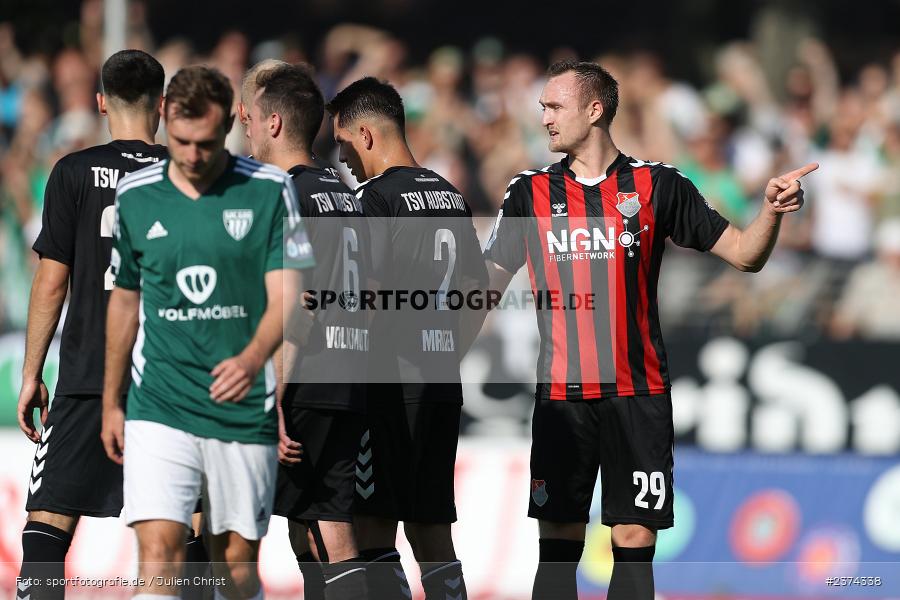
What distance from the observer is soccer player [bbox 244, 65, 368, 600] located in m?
6.06

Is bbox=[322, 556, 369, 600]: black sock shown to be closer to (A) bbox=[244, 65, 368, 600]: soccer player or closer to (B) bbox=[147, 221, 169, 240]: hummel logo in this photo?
(A) bbox=[244, 65, 368, 600]: soccer player

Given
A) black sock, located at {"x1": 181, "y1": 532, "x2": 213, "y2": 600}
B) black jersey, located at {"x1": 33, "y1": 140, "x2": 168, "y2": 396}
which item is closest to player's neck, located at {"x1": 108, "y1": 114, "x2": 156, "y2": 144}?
black jersey, located at {"x1": 33, "y1": 140, "x2": 168, "y2": 396}

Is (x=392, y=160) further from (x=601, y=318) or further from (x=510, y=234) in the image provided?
(x=601, y=318)

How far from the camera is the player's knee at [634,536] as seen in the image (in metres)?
6.34

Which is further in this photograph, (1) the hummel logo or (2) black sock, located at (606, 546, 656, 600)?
(2) black sock, located at (606, 546, 656, 600)

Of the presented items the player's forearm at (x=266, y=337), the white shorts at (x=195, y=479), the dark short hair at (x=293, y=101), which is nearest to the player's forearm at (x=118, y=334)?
the white shorts at (x=195, y=479)

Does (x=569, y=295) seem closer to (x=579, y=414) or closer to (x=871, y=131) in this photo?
(x=579, y=414)

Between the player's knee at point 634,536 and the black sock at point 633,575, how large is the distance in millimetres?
19

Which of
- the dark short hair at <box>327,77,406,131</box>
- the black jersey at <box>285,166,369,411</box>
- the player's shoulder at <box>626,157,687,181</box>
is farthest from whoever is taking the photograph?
the dark short hair at <box>327,77,406,131</box>

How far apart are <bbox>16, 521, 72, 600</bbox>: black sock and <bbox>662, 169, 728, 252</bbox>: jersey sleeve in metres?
3.27

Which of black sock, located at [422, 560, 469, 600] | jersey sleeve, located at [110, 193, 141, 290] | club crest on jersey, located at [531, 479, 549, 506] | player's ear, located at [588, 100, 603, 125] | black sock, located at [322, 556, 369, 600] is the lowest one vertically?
black sock, located at [422, 560, 469, 600]

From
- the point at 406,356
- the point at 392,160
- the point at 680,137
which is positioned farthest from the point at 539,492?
the point at 680,137

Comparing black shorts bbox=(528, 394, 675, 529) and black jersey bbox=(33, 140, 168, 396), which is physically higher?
black jersey bbox=(33, 140, 168, 396)

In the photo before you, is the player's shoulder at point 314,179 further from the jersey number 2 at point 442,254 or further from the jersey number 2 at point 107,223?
the jersey number 2 at point 107,223
